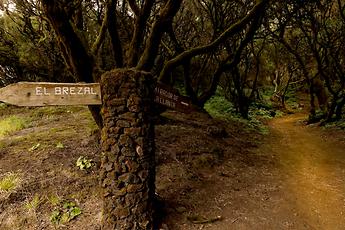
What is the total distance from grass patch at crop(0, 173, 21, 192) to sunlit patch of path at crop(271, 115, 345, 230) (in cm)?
442

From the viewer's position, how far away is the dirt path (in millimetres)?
4539

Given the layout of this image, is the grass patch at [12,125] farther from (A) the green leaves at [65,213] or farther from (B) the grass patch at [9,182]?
(A) the green leaves at [65,213]

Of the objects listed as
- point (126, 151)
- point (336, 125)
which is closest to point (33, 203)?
point (126, 151)

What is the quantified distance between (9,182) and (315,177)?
5618 millimetres

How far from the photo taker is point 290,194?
17.8ft

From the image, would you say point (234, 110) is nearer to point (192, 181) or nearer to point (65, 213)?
point (192, 181)

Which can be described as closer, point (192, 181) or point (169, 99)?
point (169, 99)

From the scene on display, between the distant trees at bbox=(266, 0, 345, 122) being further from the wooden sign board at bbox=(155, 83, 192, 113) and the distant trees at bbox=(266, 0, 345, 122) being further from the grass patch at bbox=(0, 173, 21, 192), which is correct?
the grass patch at bbox=(0, 173, 21, 192)

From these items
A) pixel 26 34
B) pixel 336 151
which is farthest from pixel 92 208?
pixel 26 34

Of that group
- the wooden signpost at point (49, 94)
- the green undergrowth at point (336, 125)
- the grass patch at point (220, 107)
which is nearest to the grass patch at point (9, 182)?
the wooden signpost at point (49, 94)

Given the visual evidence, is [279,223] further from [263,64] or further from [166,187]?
[263,64]

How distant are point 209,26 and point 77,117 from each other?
739 centimetres

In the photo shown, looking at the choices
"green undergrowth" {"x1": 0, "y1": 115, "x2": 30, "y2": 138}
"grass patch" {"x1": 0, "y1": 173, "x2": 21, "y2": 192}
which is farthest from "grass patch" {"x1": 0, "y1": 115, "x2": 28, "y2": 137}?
"grass patch" {"x1": 0, "y1": 173, "x2": 21, "y2": 192}

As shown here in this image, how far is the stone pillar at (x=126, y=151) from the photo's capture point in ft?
13.3
